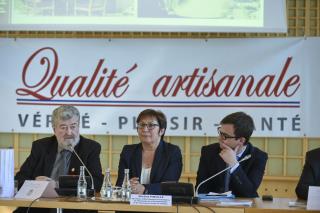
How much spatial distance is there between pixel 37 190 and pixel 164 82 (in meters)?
2.52

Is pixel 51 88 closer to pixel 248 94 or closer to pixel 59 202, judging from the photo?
pixel 248 94

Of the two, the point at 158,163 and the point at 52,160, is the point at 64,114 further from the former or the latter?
the point at 158,163

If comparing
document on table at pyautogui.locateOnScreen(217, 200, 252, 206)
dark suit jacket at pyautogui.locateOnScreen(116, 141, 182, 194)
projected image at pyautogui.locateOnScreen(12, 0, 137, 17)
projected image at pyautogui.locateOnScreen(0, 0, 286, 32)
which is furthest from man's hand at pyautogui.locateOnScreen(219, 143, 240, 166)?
projected image at pyautogui.locateOnScreen(12, 0, 137, 17)

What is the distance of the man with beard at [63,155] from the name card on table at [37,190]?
501mm

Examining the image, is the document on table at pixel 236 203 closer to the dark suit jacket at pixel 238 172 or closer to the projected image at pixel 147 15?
the dark suit jacket at pixel 238 172

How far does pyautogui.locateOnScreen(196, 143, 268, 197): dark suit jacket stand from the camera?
14.6 feet

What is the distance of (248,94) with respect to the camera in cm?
637

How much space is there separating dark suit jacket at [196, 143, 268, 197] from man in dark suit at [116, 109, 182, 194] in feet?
0.62

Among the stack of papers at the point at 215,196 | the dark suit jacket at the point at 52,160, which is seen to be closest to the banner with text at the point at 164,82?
the dark suit jacket at the point at 52,160

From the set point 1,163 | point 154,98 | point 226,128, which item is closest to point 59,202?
point 1,163

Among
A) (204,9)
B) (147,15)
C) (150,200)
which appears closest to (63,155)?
(150,200)

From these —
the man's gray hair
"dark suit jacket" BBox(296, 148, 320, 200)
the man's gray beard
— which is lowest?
"dark suit jacket" BBox(296, 148, 320, 200)

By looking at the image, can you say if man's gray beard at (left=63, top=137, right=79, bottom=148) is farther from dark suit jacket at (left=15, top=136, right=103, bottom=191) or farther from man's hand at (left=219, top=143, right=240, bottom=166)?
man's hand at (left=219, top=143, right=240, bottom=166)

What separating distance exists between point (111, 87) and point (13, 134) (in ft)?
3.52
